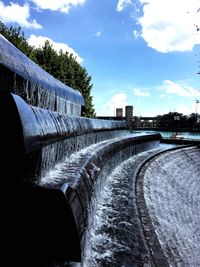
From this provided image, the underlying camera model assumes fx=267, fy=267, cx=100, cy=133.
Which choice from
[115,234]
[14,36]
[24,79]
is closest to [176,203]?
[115,234]

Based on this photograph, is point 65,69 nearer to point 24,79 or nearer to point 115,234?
point 24,79

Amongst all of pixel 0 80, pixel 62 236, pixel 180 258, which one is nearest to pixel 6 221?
pixel 62 236

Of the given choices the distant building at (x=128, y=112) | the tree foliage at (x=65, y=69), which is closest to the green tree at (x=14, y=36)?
the tree foliage at (x=65, y=69)

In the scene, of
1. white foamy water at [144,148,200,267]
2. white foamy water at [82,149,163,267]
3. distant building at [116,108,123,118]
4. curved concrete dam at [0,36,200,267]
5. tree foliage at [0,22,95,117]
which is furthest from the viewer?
distant building at [116,108,123,118]

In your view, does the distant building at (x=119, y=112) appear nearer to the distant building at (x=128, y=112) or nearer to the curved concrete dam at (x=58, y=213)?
the distant building at (x=128, y=112)

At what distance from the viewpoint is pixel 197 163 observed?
12.3 meters

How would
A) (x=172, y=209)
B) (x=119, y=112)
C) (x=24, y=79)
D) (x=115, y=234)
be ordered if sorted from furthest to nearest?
1. (x=119, y=112)
2. (x=24, y=79)
3. (x=172, y=209)
4. (x=115, y=234)

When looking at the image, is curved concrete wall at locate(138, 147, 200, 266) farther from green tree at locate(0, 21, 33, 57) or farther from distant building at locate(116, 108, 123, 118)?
distant building at locate(116, 108, 123, 118)

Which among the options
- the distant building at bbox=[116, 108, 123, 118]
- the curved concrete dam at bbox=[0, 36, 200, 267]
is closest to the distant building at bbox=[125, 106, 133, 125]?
the distant building at bbox=[116, 108, 123, 118]

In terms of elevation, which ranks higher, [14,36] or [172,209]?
[14,36]

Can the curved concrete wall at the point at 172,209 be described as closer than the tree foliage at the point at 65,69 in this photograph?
Yes

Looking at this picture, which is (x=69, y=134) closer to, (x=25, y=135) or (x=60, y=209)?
(x=25, y=135)

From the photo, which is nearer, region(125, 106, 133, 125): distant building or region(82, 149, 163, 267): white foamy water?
region(82, 149, 163, 267): white foamy water

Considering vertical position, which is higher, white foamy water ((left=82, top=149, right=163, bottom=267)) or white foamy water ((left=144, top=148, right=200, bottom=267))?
white foamy water ((left=82, top=149, right=163, bottom=267))
